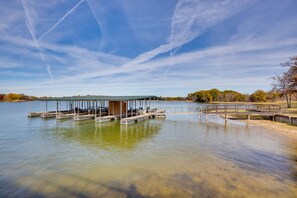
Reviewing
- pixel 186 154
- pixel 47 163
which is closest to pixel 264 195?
pixel 186 154

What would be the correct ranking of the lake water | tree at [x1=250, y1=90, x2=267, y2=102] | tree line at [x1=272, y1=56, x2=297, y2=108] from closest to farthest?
the lake water < tree line at [x1=272, y1=56, x2=297, y2=108] < tree at [x1=250, y1=90, x2=267, y2=102]

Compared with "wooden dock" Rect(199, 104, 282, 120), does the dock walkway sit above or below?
below

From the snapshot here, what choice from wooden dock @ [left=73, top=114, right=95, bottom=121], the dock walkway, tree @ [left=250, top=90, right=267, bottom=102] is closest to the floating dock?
the dock walkway

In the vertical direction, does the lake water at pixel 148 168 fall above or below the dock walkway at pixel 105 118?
below

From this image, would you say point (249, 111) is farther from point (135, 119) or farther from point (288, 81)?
point (135, 119)

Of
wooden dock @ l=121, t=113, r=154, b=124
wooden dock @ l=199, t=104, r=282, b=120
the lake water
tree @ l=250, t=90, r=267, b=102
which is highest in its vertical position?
tree @ l=250, t=90, r=267, b=102

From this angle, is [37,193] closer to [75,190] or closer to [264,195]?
[75,190]

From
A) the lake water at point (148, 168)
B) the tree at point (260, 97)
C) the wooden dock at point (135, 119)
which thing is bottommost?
the lake water at point (148, 168)

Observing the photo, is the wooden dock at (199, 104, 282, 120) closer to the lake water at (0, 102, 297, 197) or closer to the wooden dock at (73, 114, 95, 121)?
the lake water at (0, 102, 297, 197)

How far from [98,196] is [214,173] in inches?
197

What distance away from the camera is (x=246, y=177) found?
790cm

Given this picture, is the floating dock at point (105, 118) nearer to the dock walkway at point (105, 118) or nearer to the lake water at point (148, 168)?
the dock walkway at point (105, 118)

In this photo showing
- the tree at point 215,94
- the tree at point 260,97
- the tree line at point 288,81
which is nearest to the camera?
the tree line at point 288,81

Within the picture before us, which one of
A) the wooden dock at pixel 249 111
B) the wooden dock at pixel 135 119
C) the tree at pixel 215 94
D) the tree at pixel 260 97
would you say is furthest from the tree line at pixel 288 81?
the tree at pixel 215 94
